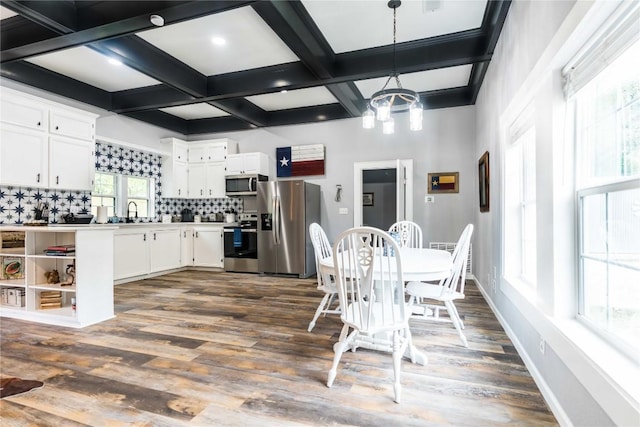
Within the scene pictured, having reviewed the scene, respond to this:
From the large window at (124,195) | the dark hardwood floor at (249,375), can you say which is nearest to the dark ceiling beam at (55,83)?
the large window at (124,195)

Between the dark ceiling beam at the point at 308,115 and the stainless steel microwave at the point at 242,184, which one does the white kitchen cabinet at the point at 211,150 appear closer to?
the stainless steel microwave at the point at 242,184

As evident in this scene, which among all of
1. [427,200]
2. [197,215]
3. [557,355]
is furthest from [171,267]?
[557,355]

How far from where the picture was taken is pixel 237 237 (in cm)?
548

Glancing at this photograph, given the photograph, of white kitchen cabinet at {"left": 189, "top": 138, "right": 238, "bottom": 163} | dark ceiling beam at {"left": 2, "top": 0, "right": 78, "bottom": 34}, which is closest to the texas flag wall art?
white kitchen cabinet at {"left": 189, "top": 138, "right": 238, "bottom": 163}

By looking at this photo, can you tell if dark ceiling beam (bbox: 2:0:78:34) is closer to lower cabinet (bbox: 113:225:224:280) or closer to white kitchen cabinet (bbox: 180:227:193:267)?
lower cabinet (bbox: 113:225:224:280)

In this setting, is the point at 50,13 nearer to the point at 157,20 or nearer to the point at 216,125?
the point at 157,20

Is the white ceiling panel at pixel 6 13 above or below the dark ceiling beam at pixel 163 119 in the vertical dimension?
above

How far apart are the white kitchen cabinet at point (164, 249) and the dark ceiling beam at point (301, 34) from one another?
12.1 feet

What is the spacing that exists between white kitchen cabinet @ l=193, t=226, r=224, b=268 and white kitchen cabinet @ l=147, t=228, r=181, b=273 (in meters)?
0.31

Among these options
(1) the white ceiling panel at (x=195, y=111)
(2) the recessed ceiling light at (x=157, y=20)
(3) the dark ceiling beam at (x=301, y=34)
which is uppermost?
(1) the white ceiling panel at (x=195, y=111)

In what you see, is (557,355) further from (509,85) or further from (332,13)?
Result: (332,13)

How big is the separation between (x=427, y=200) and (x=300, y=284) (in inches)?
94.9

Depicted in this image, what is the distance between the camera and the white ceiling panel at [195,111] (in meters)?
5.39

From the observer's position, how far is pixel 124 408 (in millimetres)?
1710
